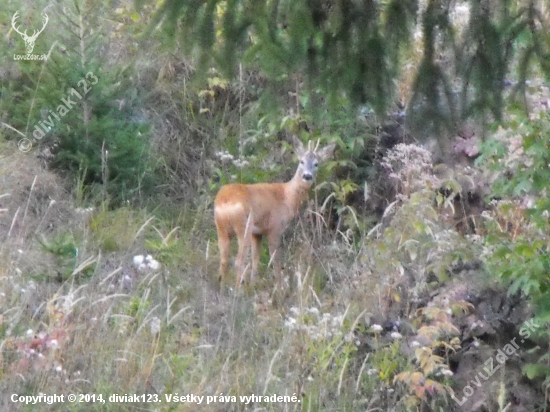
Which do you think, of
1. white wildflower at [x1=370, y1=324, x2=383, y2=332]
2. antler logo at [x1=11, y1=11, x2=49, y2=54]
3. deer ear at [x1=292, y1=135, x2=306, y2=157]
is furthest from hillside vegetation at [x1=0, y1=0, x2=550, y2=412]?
deer ear at [x1=292, y1=135, x2=306, y2=157]

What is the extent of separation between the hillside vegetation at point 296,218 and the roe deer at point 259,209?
21 centimetres

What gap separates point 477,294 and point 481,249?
1.13 feet

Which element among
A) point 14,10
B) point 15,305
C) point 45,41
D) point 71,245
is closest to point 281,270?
point 71,245

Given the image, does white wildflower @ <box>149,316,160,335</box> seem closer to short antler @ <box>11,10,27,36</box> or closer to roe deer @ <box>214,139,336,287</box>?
roe deer @ <box>214,139,336,287</box>

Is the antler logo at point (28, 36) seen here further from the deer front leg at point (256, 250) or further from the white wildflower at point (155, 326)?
the white wildflower at point (155, 326)

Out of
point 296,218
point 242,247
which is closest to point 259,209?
point 242,247

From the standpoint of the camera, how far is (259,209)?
24.0 ft

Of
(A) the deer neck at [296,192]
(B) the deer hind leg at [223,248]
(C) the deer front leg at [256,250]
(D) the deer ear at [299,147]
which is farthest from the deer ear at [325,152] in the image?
(B) the deer hind leg at [223,248]

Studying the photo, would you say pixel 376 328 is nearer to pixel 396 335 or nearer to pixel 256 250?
pixel 396 335

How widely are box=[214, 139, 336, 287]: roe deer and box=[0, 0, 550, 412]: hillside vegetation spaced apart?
0.68 feet

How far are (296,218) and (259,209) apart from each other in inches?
29.4

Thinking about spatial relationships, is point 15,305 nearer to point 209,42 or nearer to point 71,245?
point 71,245

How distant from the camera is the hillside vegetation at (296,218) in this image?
12.3ft

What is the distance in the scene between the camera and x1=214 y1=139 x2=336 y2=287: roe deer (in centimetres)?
714
